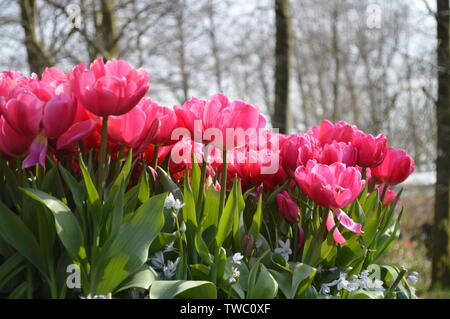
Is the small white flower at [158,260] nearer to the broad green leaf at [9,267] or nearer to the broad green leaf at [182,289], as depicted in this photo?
the broad green leaf at [182,289]

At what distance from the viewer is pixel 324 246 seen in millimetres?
1318

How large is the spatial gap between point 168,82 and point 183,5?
1872 millimetres

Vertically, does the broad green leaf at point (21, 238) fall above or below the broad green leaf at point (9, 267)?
above

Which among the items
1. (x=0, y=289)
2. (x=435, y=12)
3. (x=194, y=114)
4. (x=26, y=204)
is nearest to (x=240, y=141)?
(x=194, y=114)

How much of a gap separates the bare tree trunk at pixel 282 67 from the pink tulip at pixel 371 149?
6379 mm

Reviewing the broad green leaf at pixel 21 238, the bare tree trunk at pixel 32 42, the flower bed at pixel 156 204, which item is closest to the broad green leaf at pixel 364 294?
the flower bed at pixel 156 204

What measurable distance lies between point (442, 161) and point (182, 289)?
317 inches

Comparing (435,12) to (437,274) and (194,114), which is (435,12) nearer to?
(437,274)

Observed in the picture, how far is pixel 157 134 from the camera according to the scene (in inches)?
52.4

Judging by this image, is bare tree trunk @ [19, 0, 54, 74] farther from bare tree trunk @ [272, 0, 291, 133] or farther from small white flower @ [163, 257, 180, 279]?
small white flower @ [163, 257, 180, 279]

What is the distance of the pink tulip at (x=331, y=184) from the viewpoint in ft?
4.08

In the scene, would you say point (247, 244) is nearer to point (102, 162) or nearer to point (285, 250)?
point (285, 250)

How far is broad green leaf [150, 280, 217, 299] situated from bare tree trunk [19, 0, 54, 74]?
8712 millimetres

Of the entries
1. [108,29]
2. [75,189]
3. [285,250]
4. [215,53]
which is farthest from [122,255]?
[215,53]
